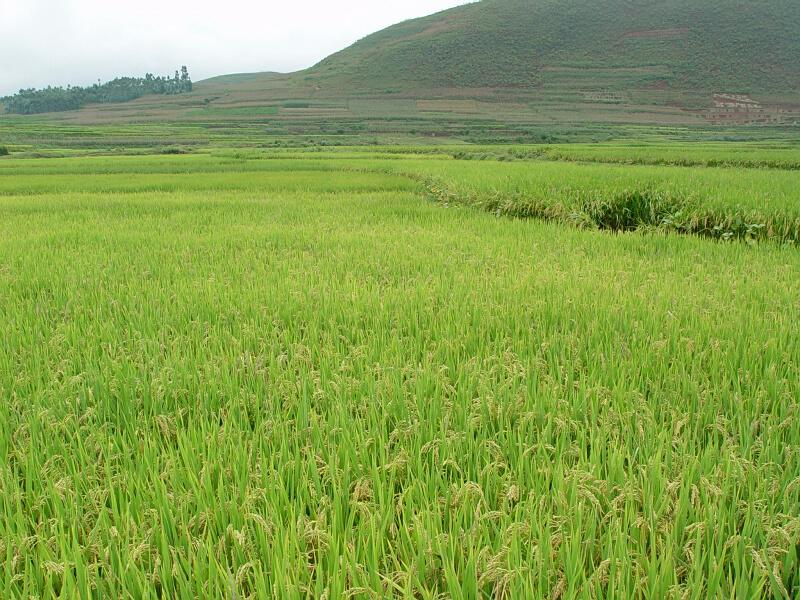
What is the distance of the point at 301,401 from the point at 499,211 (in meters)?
7.57

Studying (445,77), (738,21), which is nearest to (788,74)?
(738,21)

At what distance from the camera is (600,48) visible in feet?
357

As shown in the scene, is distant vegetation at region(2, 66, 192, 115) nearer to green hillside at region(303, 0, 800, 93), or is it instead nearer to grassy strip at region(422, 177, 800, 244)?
green hillside at region(303, 0, 800, 93)

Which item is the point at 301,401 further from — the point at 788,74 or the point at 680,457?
the point at 788,74

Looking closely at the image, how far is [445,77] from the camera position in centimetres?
10762

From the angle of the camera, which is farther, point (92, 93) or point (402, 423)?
point (92, 93)

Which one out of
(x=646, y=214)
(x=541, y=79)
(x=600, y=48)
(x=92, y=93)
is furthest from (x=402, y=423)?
(x=92, y=93)

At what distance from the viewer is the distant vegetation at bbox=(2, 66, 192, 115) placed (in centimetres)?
11731

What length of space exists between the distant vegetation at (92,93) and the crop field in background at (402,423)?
138 m

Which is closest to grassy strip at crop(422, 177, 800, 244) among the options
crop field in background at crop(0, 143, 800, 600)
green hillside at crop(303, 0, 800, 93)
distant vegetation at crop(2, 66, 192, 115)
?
crop field in background at crop(0, 143, 800, 600)

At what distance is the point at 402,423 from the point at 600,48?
124 metres

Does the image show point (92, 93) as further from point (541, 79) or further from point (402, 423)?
point (402, 423)

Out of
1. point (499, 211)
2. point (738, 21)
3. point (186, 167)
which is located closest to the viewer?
point (499, 211)

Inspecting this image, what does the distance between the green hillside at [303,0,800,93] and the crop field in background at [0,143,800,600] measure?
103 m
